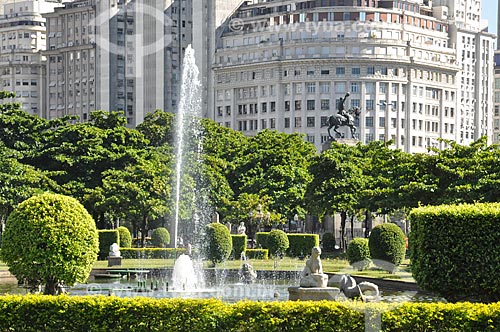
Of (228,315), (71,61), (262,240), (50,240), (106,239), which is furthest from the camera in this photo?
(71,61)

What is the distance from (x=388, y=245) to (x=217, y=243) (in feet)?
33.8

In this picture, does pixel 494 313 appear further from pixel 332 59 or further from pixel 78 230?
pixel 332 59

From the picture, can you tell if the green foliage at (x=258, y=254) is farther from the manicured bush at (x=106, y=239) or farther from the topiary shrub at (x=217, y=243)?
the manicured bush at (x=106, y=239)

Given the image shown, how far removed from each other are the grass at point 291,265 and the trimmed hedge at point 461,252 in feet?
52.0

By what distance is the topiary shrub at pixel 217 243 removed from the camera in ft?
188

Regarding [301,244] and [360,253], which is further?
[301,244]

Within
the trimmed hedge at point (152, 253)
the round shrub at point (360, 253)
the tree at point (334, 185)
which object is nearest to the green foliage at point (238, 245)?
the trimmed hedge at point (152, 253)

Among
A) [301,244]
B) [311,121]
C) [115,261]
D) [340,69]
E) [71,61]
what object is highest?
[71,61]

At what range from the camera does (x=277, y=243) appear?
62.8 metres

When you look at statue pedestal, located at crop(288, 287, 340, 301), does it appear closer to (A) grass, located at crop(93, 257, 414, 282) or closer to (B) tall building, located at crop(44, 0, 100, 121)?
(A) grass, located at crop(93, 257, 414, 282)

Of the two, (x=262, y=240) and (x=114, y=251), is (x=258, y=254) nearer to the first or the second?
(x=262, y=240)

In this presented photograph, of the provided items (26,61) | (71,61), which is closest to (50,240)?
(71,61)

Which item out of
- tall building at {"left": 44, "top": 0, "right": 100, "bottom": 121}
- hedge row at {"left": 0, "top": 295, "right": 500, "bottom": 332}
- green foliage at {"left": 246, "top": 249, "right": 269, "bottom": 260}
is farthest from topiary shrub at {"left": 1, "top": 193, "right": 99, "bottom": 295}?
tall building at {"left": 44, "top": 0, "right": 100, "bottom": 121}

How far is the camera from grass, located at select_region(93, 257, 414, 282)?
48562 millimetres
